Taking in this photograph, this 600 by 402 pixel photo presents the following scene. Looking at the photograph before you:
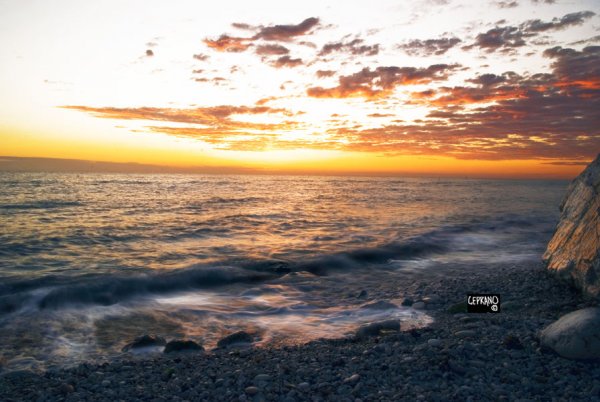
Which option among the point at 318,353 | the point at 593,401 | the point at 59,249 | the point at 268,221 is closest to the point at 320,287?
the point at 318,353

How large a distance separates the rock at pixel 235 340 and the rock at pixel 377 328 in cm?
248

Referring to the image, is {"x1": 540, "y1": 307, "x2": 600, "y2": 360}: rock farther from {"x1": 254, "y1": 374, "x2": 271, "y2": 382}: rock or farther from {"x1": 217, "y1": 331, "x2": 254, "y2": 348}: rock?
{"x1": 217, "y1": 331, "x2": 254, "y2": 348}: rock

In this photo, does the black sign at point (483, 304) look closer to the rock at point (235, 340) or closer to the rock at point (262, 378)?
the rock at point (235, 340)

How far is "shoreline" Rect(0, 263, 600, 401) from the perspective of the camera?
5539mm

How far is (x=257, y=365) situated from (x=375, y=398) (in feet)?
7.76

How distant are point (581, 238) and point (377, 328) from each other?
5821 millimetres

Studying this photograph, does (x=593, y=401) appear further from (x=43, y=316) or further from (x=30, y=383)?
(x=43, y=316)

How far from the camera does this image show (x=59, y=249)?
1964 centimetres

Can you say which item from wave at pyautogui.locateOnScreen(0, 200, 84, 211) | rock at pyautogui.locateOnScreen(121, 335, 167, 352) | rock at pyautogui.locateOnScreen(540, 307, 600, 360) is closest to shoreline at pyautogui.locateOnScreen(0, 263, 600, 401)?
rock at pyautogui.locateOnScreen(540, 307, 600, 360)

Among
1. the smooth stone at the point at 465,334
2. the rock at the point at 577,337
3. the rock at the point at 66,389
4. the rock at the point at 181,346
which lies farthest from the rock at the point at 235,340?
the rock at the point at 577,337

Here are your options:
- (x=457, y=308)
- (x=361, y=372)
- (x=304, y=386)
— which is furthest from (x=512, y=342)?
(x=304, y=386)

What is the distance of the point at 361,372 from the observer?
6.20 metres

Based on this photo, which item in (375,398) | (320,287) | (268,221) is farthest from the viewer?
(268,221)

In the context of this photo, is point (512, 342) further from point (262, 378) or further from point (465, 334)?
point (262, 378)
